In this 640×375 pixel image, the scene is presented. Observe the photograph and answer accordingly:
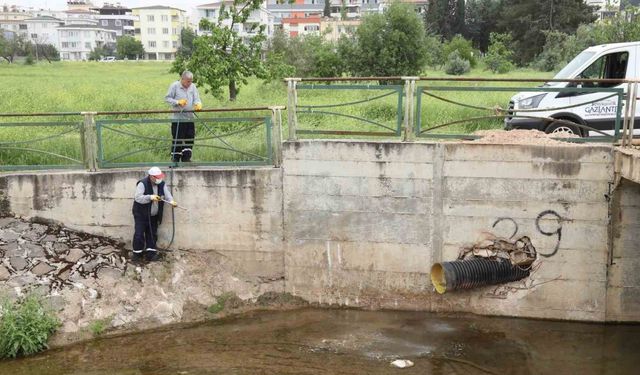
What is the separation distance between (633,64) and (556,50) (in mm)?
23386

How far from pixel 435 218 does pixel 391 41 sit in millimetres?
14579

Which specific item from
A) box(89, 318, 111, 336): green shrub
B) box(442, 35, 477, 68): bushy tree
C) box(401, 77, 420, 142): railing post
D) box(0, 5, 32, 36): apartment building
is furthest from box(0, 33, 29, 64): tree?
box(401, 77, 420, 142): railing post

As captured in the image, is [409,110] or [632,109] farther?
[409,110]

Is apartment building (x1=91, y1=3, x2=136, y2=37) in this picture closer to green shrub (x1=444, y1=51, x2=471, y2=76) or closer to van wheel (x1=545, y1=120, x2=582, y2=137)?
green shrub (x1=444, y1=51, x2=471, y2=76)

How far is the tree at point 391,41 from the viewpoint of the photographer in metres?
23.1

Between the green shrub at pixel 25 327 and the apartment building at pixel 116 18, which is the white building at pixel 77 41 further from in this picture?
the green shrub at pixel 25 327

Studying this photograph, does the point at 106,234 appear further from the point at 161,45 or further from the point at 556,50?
the point at 161,45

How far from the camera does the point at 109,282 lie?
9.72 m

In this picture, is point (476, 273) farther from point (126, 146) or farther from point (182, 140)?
point (126, 146)

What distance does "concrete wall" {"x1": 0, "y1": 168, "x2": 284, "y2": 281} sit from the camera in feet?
33.4

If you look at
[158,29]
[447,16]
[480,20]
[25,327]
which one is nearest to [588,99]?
[25,327]

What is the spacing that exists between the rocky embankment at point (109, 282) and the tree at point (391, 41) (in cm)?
1477

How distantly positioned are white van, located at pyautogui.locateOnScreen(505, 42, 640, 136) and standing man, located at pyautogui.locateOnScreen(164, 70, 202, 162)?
5.38 metres

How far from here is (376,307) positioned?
10.2 meters
